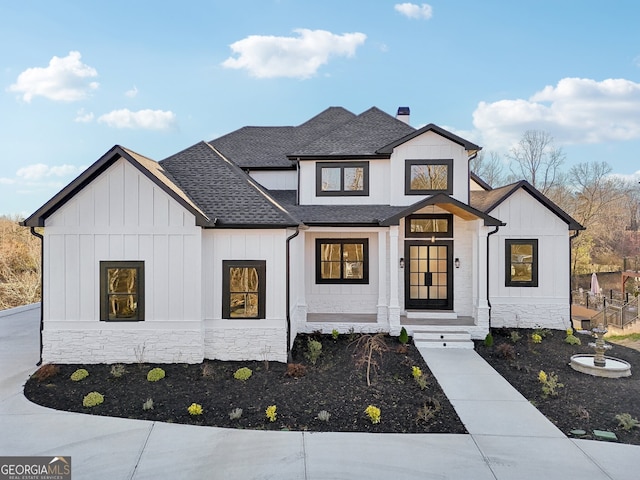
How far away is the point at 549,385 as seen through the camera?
22.8ft

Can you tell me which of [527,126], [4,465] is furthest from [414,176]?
[527,126]

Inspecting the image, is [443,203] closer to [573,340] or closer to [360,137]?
[360,137]

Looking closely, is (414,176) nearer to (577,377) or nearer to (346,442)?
(577,377)

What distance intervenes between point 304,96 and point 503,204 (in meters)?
11.6

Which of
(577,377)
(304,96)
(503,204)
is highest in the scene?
(304,96)

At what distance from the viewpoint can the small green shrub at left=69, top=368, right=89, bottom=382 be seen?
7.29 metres

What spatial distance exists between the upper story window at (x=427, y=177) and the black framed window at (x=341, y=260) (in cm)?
242

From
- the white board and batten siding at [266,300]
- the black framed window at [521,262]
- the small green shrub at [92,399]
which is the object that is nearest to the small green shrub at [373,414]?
the white board and batten siding at [266,300]

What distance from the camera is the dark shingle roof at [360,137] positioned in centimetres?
1195

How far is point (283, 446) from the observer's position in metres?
4.90

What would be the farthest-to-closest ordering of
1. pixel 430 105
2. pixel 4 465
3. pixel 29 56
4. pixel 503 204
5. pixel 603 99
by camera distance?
pixel 603 99
pixel 430 105
pixel 29 56
pixel 503 204
pixel 4 465

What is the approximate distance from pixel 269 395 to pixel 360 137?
360 inches

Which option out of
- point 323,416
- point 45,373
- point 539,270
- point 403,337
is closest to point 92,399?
point 45,373

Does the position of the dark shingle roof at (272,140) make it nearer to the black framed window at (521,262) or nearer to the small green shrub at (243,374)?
the black framed window at (521,262)
